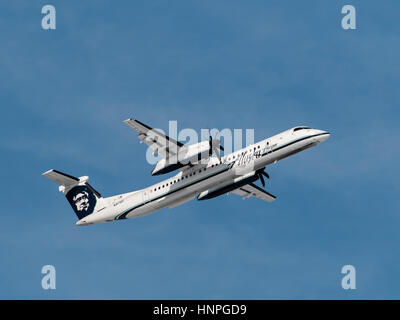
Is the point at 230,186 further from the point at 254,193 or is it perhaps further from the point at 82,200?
the point at 82,200

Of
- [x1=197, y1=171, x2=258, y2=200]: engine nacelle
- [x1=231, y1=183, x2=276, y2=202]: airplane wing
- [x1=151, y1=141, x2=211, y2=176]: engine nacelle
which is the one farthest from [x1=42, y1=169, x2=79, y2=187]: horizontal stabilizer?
[x1=231, y1=183, x2=276, y2=202]: airplane wing

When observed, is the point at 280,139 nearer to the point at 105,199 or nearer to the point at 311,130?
the point at 311,130

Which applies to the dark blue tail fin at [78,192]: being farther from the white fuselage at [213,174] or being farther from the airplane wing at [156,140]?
the airplane wing at [156,140]

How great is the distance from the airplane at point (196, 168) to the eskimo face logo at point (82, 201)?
1120 mm

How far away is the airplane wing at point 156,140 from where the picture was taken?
152 ft

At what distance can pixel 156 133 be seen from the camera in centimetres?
4716

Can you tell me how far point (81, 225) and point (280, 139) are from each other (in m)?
16.4

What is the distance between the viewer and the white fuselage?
156ft

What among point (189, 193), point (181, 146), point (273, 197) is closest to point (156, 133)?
point (181, 146)

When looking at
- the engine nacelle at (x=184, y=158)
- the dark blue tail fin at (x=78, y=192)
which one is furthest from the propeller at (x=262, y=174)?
the dark blue tail fin at (x=78, y=192)

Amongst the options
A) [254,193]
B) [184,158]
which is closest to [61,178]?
[184,158]

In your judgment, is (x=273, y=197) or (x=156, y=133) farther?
(x=273, y=197)

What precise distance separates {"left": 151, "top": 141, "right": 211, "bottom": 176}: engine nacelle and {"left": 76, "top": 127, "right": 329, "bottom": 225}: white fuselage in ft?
4.72

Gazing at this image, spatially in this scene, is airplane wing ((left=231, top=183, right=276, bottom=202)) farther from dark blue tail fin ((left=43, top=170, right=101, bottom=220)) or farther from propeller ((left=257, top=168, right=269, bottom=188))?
dark blue tail fin ((left=43, top=170, right=101, bottom=220))
